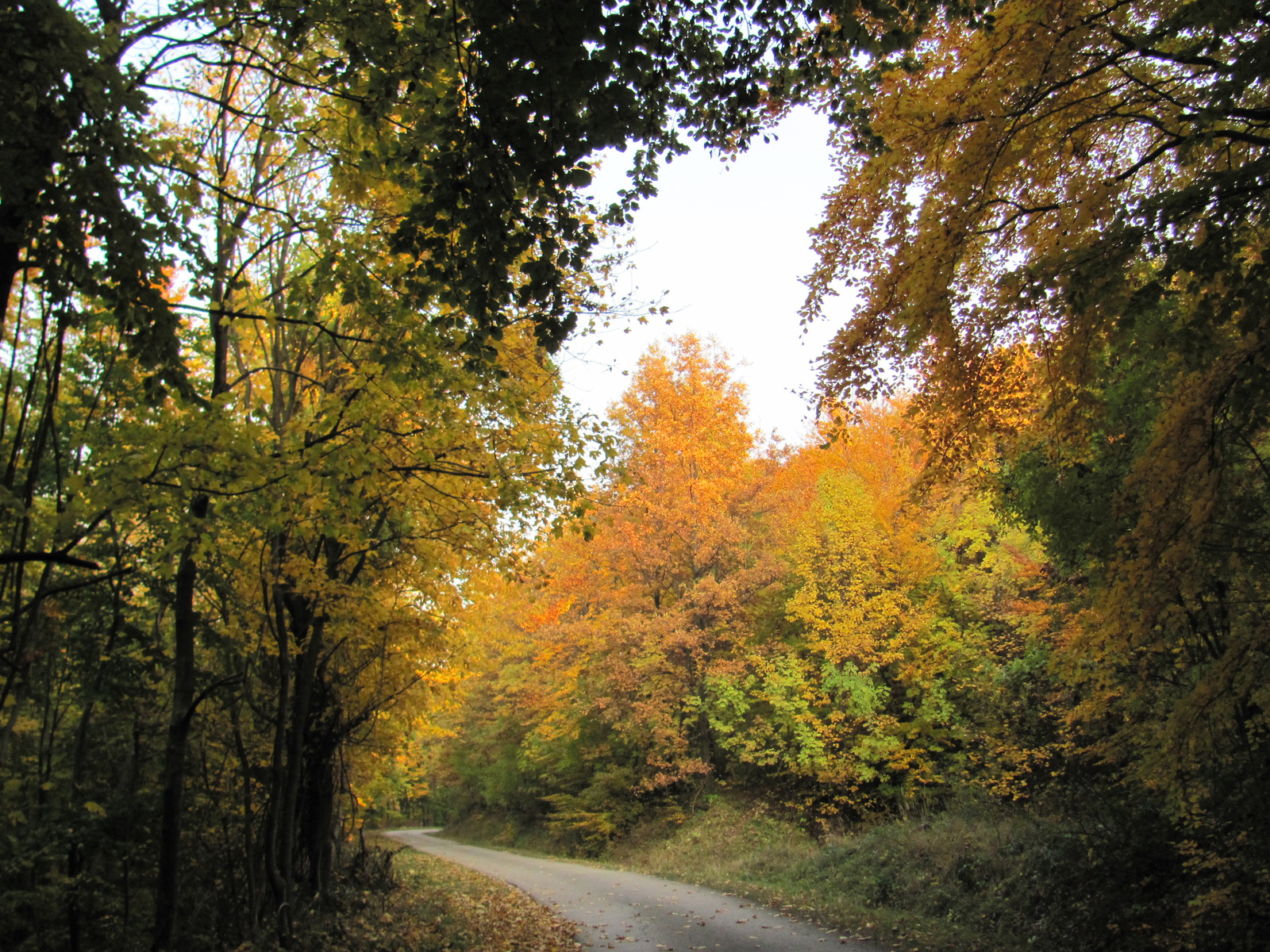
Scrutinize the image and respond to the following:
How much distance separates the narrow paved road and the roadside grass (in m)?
0.50

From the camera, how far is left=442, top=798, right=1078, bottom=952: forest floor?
8.51 metres

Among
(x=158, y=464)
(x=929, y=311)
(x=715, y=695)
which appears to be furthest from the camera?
(x=715, y=695)

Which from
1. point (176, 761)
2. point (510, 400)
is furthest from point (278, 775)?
point (510, 400)

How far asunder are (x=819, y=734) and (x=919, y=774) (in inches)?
83.4

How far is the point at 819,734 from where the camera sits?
51.8 ft

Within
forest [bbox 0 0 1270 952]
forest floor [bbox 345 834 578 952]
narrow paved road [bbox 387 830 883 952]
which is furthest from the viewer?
narrow paved road [bbox 387 830 883 952]

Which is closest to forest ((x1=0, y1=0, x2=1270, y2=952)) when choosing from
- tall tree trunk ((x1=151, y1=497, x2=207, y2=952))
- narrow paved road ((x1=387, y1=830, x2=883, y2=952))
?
tall tree trunk ((x1=151, y1=497, x2=207, y2=952))

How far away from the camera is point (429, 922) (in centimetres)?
929

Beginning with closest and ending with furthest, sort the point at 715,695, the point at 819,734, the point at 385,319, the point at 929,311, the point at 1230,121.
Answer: the point at 385,319
the point at 1230,121
the point at 929,311
the point at 819,734
the point at 715,695

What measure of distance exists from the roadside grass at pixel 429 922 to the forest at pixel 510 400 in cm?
23

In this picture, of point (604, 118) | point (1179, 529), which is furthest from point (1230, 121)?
point (604, 118)

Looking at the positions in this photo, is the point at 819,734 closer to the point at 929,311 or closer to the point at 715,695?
the point at 715,695

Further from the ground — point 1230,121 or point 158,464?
point 1230,121

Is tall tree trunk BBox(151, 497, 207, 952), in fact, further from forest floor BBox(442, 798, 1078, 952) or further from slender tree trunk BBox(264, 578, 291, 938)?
forest floor BBox(442, 798, 1078, 952)
